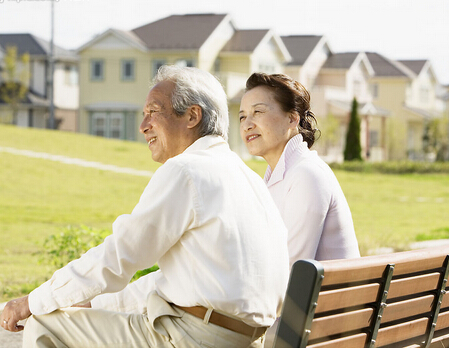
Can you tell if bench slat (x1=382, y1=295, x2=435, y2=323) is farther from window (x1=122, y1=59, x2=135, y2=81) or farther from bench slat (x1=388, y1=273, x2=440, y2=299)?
window (x1=122, y1=59, x2=135, y2=81)

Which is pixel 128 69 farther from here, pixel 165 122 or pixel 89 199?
pixel 165 122

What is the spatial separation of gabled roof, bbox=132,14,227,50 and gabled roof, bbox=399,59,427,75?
833 inches

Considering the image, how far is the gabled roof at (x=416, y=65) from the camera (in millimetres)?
52181

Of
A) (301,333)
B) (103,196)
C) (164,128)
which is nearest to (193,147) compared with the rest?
(164,128)

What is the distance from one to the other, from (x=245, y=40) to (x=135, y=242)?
115 feet

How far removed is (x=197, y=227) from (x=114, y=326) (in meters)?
0.53

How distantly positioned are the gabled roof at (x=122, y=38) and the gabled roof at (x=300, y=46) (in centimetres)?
946

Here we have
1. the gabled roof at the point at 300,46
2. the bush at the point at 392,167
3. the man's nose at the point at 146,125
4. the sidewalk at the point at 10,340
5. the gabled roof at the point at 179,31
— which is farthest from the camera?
the gabled roof at the point at 300,46

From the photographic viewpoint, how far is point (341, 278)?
7.80ft

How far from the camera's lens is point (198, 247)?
92.7 inches

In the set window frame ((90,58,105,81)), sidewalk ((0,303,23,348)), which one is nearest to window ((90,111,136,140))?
window frame ((90,58,105,81))

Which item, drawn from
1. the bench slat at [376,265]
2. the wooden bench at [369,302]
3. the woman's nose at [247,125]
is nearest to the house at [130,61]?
the woman's nose at [247,125]

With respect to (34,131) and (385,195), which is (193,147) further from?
(34,131)

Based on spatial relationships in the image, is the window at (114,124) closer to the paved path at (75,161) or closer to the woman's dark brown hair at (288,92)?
the paved path at (75,161)
